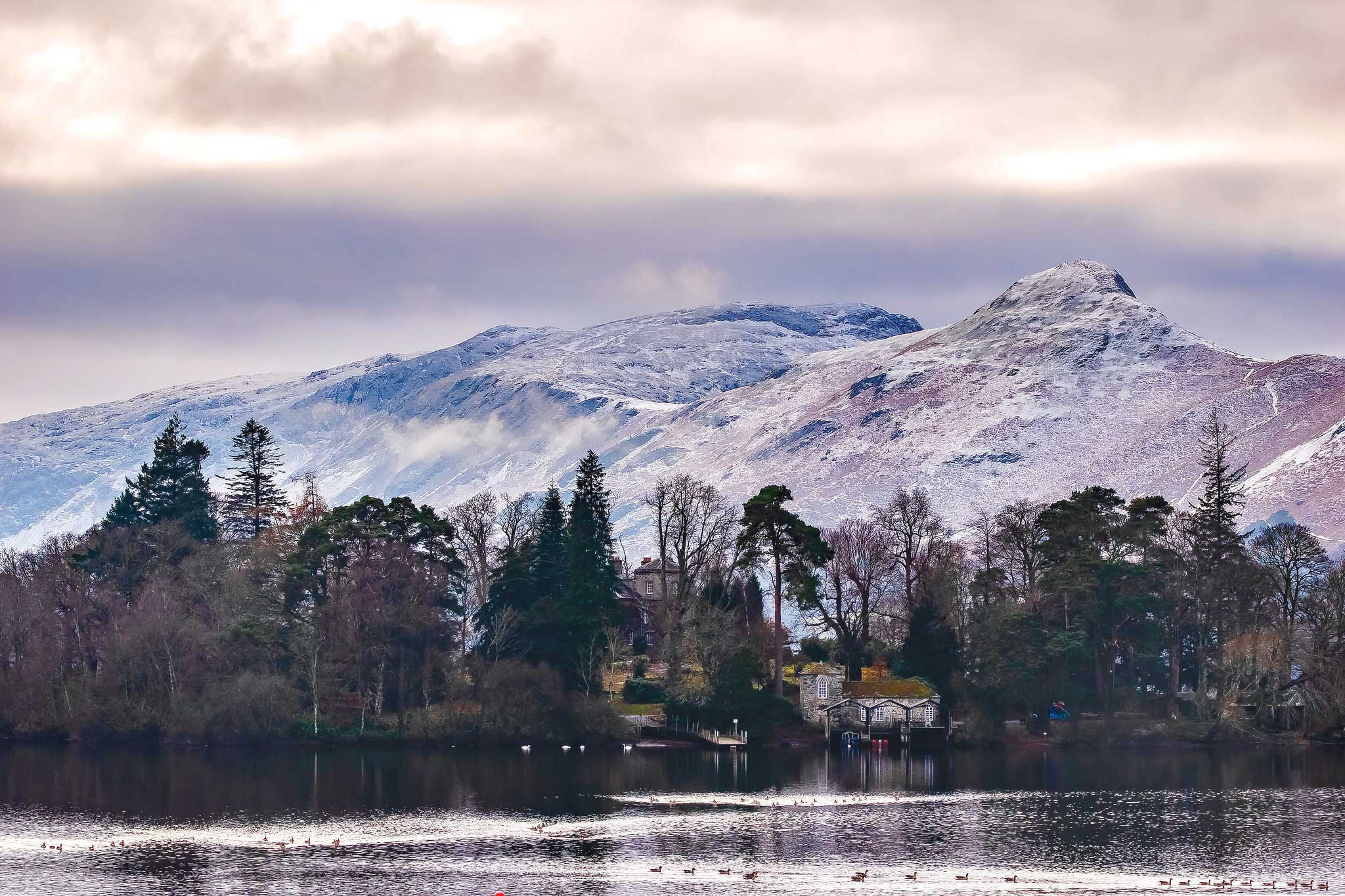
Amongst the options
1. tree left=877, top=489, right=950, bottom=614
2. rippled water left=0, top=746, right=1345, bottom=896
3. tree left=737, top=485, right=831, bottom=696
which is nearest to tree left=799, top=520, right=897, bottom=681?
tree left=877, top=489, right=950, bottom=614

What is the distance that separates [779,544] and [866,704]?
13.4 meters

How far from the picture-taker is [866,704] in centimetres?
12662

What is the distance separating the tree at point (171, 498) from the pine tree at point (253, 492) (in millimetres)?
1855

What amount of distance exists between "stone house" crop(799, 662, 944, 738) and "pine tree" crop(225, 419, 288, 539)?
51346 millimetres

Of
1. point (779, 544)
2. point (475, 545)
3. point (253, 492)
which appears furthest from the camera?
point (253, 492)

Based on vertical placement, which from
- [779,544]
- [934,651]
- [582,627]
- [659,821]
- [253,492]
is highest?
[253,492]

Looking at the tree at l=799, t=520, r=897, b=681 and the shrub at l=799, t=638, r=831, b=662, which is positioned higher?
the tree at l=799, t=520, r=897, b=681

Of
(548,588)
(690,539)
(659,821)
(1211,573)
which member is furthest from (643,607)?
(659,821)

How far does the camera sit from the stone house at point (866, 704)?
126 m

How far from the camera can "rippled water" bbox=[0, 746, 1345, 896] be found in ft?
234

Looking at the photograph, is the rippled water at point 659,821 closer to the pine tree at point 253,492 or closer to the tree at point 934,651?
the tree at point 934,651

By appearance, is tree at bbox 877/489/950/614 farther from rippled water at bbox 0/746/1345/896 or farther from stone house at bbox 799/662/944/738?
rippled water at bbox 0/746/1345/896

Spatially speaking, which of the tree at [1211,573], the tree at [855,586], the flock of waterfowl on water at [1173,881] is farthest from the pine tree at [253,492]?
the flock of waterfowl on water at [1173,881]

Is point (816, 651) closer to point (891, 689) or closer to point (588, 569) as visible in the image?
point (891, 689)
